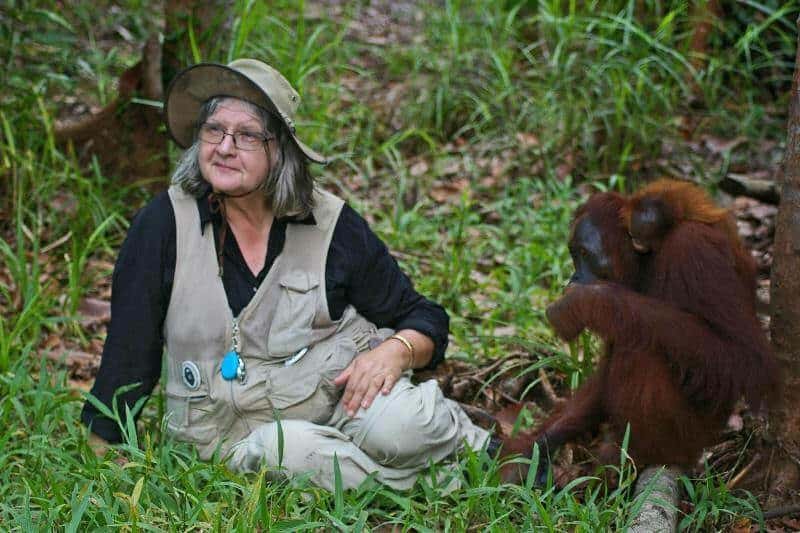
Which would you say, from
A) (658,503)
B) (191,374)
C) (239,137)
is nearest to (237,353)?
(191,374)

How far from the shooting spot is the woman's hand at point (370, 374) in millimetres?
3244

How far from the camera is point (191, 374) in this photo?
10.6 ft

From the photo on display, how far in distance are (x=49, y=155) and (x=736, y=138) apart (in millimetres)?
4118

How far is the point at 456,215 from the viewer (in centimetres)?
532

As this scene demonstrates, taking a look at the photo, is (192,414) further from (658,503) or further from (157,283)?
(658,503)

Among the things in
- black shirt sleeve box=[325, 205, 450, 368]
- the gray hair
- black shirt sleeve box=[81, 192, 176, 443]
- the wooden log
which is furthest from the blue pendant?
the wooden log

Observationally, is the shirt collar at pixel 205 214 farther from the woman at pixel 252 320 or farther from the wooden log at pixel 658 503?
the wooden log at pixel 658 503

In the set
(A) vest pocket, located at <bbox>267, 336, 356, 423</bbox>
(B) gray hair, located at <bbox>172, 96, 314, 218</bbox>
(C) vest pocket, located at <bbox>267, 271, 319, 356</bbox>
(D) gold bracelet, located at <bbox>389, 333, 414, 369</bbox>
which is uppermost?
(B) gray hair, located at <bbox>172, 96, 314, 218</bbox>

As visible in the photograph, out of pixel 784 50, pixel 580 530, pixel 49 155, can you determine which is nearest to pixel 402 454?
pixel 580 530

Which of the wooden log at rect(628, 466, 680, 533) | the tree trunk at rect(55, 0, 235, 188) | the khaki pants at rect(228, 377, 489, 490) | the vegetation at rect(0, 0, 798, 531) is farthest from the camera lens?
the tree trunk at rect(55, 0, 235, 188)

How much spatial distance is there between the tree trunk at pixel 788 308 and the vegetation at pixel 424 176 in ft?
0.73

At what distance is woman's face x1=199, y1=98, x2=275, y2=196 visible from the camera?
316 centimetres

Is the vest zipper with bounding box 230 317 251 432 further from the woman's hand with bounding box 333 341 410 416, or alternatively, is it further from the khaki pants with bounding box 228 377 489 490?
the woman's hand with bounding box 333 341 410 416

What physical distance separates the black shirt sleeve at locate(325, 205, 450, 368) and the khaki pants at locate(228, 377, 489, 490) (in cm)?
27
